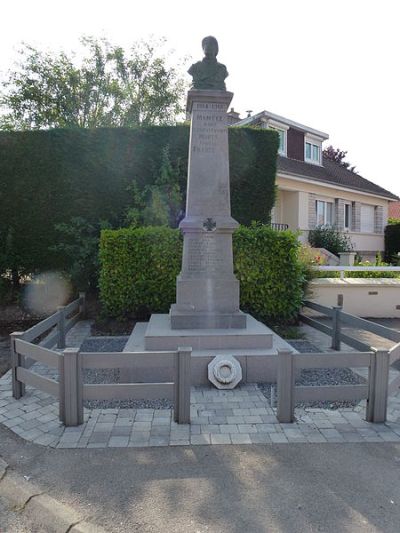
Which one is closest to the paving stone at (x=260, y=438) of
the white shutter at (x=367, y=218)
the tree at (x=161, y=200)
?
the tree at (x=161, y=200)

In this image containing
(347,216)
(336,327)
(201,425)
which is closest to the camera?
(201,425)

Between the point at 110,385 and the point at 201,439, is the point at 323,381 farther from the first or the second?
the point at 110,385

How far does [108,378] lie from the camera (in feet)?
17.1

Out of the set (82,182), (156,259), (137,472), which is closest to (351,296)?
(156,259)

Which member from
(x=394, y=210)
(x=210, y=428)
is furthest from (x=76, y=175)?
(x=394, y=210)

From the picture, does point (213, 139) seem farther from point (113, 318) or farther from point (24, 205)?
point (24, 205)

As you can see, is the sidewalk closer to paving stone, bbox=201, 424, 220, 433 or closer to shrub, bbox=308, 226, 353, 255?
paving stone, bbox=201, 424, 220, 433

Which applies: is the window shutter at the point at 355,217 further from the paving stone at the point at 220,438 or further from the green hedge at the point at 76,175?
the paving stone at the point at 220,438

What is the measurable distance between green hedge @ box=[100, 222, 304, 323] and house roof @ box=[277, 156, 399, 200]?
1032cm

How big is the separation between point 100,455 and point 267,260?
556 centimetres

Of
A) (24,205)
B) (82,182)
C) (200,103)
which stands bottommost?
(24,205)

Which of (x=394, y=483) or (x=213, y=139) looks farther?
(x=213, y=139)

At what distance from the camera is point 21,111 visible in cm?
1833

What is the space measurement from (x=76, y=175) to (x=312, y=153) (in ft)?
53.3
